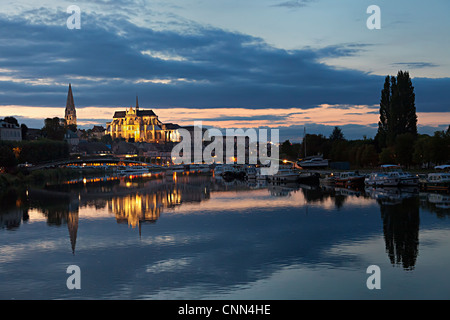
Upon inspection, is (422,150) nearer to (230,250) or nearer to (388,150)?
(388,150)

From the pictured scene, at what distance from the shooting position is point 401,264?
82.8ft

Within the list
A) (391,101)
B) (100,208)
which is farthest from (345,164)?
(100,208)

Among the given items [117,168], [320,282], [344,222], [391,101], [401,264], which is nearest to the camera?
[320,282]

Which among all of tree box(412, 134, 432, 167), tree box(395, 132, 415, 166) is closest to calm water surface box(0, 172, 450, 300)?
tree box(412, 134, 432, 167)

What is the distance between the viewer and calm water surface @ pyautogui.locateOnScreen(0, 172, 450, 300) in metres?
21.5

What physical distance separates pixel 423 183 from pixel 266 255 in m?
42.3

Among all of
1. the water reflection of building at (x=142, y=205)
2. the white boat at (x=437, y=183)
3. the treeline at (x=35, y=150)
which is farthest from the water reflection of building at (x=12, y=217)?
the treeline at (x=35, y=150)

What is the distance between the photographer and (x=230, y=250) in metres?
29.1

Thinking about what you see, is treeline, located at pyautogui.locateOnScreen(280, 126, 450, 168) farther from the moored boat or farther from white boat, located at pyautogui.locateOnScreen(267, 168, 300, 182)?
white boat, located at pyautogui.locateOnScreen(267, 168, 300, 182)

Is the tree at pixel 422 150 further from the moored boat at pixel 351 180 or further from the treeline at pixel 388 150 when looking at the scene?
the moored boat at pixel 351 180

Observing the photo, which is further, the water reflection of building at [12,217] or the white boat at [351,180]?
the white boat at [351,180]

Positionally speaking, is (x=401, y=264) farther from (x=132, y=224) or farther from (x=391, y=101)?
(x=391, y=101)

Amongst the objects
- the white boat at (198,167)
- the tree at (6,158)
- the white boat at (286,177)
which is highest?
the tree at (6,158)

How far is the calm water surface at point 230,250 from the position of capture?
70.7 ft
